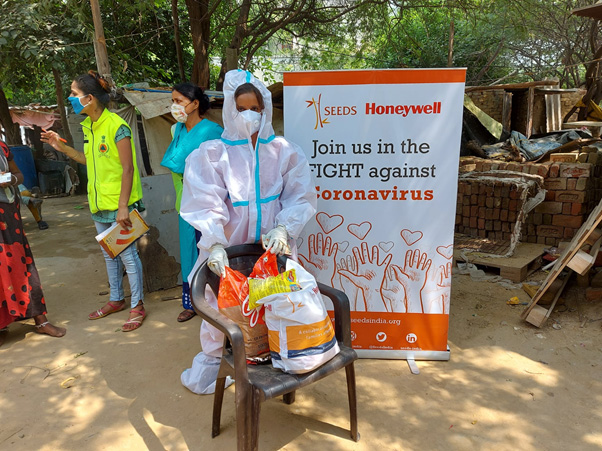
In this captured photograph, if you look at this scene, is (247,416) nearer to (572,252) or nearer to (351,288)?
(351,288)

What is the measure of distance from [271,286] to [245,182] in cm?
68

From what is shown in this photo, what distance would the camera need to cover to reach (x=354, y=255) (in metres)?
3.05

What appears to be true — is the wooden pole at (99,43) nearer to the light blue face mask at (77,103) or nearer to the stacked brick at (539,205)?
the light blue face mask at (77,103)

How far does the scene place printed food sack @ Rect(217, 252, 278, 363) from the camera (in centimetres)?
209

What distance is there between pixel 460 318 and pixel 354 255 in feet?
4.31

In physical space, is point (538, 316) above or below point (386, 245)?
below

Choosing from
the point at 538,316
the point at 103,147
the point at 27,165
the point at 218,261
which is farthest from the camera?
the point at 27,165

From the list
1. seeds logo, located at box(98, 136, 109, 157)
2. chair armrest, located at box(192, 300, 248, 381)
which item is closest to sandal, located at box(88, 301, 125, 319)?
seeds logo, located at box(98, 136, 109, 157)

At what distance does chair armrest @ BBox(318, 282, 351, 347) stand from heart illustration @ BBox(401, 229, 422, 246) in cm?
91

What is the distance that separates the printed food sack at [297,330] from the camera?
195 centimetres

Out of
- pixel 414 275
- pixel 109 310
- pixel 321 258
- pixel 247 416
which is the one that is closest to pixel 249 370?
pixel 247 416

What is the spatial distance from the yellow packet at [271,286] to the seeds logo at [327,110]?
4.06 ft

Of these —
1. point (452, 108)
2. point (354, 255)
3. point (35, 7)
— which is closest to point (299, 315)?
point (354, 255)

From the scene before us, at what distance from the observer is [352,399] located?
2299 mm
